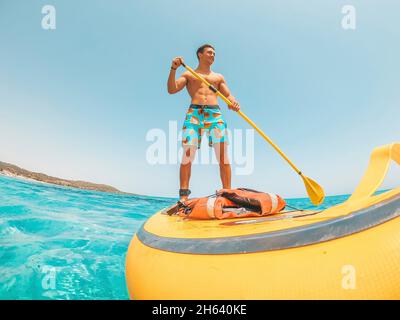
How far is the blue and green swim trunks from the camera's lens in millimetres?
3039

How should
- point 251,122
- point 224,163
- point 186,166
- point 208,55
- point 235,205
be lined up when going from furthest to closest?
point 208,55 < point 251,122 < point 224,163 < point 186,166 < point 235,205

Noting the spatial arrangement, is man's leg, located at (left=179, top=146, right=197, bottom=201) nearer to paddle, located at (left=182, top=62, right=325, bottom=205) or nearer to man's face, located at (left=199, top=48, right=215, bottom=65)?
paddle, located at (left=182, top=62, right=325, bottom=205)

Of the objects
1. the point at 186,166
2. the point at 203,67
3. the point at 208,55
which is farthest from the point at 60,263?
the point at 208,55

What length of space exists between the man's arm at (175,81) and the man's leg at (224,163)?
89 cm

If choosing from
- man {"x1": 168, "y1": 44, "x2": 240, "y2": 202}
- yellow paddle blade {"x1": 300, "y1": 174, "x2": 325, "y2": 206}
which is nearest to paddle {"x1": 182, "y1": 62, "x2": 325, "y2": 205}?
yellow paddle blade {"x1": 300, "y1": 174, "x2": 325, "y2": 206}

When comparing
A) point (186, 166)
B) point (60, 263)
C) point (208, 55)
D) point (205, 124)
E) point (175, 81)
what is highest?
point (208, 55)

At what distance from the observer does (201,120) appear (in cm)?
312

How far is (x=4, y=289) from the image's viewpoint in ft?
6.75

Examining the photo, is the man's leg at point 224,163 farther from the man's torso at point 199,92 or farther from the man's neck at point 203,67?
the man's neck at point 203,67

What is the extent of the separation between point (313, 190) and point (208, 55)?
219cm

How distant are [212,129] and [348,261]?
2.39m

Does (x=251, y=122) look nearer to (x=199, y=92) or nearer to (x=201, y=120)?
(x=201, y=120)
